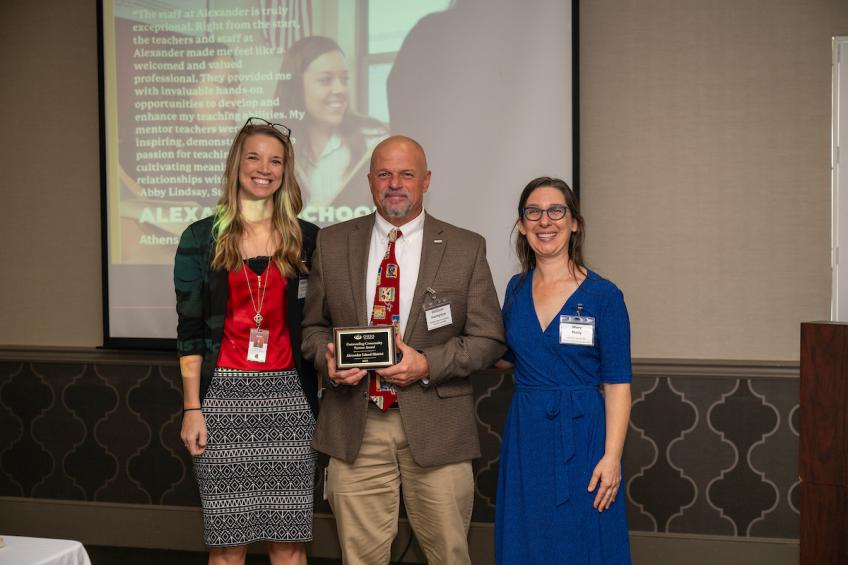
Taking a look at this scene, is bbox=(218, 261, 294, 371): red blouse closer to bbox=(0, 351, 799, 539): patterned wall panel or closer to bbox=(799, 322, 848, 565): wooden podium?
bbox=(0, 351, 799, 539): patterned wall panel

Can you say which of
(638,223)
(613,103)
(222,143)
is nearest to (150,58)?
(222,143)

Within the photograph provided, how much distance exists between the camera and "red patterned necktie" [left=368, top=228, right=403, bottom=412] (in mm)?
2430

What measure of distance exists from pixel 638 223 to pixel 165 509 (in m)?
2.63

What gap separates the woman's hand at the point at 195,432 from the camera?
248cm

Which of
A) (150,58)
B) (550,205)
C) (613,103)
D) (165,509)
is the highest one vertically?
(150,58)

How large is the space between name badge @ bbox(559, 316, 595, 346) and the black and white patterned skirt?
88cm

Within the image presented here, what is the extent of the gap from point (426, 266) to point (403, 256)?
0.32ft

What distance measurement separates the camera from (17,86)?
4.00 m

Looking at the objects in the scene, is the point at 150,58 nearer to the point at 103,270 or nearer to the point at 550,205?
the point at 103,270

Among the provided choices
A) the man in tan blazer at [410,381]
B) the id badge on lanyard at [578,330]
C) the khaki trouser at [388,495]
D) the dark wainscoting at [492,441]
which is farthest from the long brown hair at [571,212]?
the dark wainscoting at [492,441]

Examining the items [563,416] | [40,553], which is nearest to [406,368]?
[563,416]

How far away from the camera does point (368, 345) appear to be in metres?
2.26

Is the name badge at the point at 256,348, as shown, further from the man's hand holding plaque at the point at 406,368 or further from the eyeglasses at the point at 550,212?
the eyeglasses at the point at 550,212

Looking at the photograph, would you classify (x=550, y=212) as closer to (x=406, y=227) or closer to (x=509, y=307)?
(x=509, y=307)
